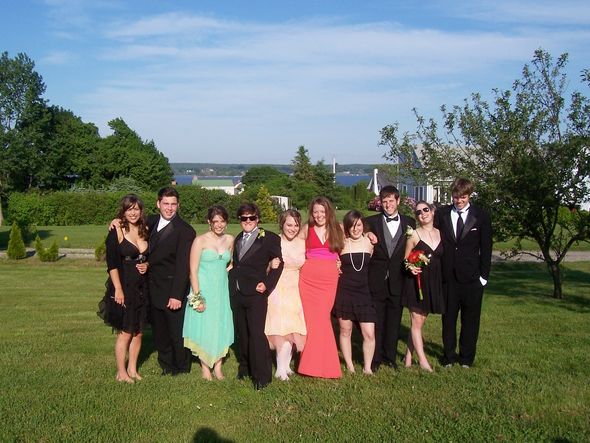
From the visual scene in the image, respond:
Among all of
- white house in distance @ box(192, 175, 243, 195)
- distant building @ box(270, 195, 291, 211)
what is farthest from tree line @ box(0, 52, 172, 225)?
distant building @ box(270, 195, 291, 211)

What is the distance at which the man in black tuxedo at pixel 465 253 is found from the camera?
22.2 ft

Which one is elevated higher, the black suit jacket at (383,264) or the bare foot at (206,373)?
the black suit jacket at (383,264)

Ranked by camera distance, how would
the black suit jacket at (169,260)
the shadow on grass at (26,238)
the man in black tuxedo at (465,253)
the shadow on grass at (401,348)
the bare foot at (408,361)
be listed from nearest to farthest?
the black suit jacket at (169,260) → the man in black tuxedo at (465,253) → the bare foot at (408,361) → the shadow on grass at (401,348) → the shadow on grass at (26,238)

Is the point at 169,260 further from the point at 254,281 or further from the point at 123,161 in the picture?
the point at 123,161

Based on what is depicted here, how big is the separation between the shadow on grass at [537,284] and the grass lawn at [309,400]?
2.88m

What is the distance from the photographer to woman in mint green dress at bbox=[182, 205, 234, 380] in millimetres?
6422

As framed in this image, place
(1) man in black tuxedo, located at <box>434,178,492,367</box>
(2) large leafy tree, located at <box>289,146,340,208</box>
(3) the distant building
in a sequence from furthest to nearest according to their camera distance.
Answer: (2) large leafy tree, located at <box>289,146,340,208</box> → (3) the distant building → (1) man in black tuxedo, located at <box>434,178,492,367</box>

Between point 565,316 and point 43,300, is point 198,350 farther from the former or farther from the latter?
point 43,300

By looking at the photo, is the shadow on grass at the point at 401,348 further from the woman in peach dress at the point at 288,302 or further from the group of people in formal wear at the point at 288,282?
the woman in peach dress at the point at 288,302

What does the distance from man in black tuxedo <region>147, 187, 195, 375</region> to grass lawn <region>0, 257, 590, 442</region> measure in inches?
27.4

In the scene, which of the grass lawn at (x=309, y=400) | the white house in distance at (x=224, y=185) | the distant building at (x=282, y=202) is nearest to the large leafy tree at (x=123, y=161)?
the white house in distance at (x=224, y=185)

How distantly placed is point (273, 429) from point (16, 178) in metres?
58.0

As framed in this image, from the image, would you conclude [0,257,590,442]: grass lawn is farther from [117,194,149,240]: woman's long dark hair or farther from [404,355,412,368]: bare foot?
[117,194,149,240]: woman's long dark hair

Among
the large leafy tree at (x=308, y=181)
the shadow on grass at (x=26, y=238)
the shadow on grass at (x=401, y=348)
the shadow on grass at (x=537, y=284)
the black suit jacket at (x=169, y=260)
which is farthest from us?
the large leafy tree at (x=308, y=181)
